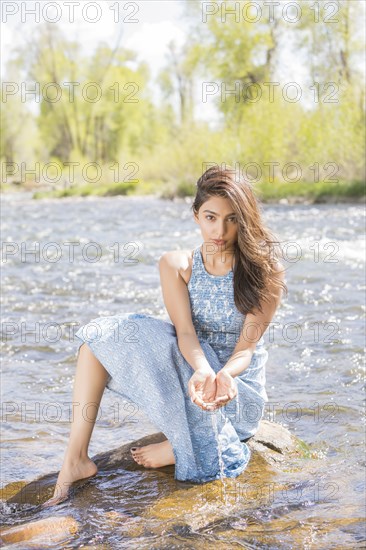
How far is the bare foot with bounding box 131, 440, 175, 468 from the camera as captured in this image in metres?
3.30

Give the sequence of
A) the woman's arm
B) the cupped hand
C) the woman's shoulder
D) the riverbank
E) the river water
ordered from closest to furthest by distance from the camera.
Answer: the river water, the cupped hand, the woman's arm, the woman's shoulder, the riverbank

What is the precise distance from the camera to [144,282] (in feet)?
28.8

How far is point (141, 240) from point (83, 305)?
5.57 metres

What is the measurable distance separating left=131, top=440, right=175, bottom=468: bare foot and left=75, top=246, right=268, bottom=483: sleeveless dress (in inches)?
3.5

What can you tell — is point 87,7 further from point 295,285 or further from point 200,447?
point 200,447

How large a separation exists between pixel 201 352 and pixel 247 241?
51 cm

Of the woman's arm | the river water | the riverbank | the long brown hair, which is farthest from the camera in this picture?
the riverbank

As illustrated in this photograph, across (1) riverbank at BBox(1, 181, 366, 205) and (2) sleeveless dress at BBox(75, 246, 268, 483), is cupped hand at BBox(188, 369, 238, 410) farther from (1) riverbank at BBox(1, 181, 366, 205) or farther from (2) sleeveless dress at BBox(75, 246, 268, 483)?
(1) riverbank at BBox(1, 181, 366, 205)

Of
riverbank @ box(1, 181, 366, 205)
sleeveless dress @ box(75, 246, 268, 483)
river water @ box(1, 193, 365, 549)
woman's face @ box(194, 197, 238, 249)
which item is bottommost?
riverbank @ box(1, 181, 366, 205)

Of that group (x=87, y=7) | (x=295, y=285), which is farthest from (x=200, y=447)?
(x=87, y=7)

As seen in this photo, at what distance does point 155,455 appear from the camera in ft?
10.9

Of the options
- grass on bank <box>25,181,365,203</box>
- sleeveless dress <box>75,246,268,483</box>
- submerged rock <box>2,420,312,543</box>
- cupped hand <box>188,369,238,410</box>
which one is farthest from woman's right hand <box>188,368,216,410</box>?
grass on bank <box>25,181,365,203</box>

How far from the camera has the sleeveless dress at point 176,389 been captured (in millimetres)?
3168

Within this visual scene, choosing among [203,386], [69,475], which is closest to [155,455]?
[69,475]
